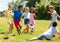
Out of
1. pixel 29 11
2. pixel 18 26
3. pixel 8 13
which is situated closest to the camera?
pixel 18 26

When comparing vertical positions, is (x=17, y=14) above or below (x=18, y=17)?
above

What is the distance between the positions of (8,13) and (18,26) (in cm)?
135

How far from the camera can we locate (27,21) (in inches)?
624

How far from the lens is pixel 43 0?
5975 centimetres

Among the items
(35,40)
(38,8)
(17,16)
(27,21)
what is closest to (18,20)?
(17,16)

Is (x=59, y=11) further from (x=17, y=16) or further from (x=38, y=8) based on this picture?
(x=17, y=16)

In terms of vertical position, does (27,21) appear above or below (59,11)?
above

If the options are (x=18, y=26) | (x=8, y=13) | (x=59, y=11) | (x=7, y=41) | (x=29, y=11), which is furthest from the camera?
(x=59, y=11)

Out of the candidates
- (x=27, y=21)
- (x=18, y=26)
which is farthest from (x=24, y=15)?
(x=18, y=26)

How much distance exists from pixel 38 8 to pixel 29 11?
40669mm

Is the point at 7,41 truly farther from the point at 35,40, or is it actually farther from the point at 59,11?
the point at 59,11

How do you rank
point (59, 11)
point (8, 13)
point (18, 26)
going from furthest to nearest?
point (59, 11), point (8, 13), point (18, 26)

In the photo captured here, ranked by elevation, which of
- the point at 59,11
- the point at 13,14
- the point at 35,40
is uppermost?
the point at 13,14

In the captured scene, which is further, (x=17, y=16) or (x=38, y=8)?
(x=38, y=8)
